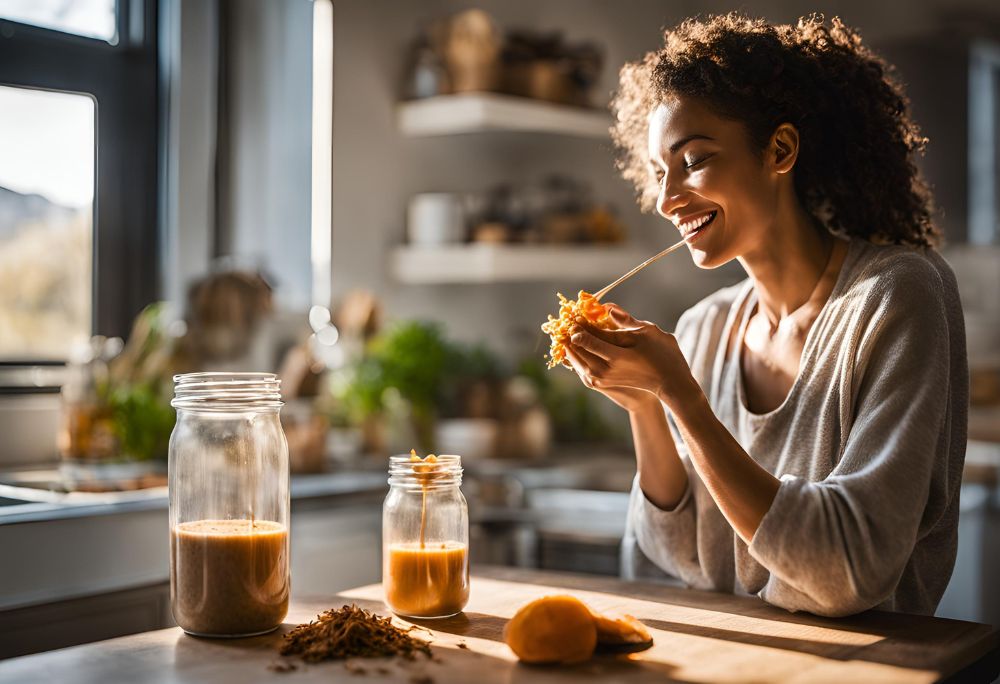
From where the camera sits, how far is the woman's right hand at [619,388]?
4.87 ft

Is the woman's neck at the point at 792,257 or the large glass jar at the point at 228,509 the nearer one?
the large glass jar at the point at 228,509

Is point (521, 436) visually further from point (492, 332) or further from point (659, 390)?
point (659, 390)

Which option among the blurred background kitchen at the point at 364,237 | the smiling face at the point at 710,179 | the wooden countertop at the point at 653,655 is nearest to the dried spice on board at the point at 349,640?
the wooden countertop at the point at 653,655

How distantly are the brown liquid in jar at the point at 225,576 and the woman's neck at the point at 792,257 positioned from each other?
0.82 m

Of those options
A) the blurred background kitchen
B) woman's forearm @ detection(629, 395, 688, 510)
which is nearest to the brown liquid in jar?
woman's forearm @ detection(629, 395, 688, 510)

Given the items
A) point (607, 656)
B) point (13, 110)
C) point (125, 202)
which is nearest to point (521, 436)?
point (125, 202)

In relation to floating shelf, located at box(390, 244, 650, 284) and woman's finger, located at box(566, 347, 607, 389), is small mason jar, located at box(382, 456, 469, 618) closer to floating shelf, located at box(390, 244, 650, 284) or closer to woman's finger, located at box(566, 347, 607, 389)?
woman's finger, located at box(566, 347, 607, 389)

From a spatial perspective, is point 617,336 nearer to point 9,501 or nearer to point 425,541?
point 425,541

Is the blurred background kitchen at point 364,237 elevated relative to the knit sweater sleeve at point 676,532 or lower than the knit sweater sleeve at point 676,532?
elevated

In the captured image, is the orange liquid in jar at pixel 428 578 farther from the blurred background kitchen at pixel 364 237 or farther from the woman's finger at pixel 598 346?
the blurred background kitchen at pixel 364 237

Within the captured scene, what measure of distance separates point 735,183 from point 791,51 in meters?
0.23

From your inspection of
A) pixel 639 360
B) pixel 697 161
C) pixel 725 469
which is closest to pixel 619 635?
pixel 725 469

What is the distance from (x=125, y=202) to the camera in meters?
3.12

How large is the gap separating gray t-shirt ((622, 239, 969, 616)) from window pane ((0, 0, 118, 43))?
2.04m
